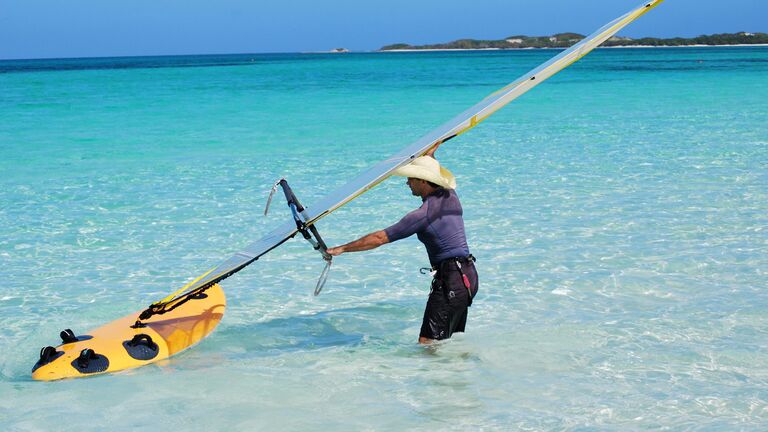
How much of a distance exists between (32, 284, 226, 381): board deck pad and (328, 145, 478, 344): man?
190 centimetres

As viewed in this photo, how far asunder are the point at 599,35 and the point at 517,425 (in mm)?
2768

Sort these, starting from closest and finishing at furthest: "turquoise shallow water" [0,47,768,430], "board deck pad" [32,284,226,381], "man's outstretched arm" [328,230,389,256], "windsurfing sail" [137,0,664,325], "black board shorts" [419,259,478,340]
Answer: "windsurfing sail" [137,0,664,325]
"man's outstretched arm" [328,230,389,256]
"turquoise shallow water" [0,47,768,430]
"black board shorts" [419,259,478,340]
"board deck pad" [32,284,226,381]

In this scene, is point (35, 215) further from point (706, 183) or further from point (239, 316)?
point (706, 183)

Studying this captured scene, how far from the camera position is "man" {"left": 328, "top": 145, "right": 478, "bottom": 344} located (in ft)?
18.4

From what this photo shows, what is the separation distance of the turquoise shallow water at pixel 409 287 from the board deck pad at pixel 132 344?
0.12 meters

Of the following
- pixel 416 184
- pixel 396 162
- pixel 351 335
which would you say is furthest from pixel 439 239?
pixel 351 335

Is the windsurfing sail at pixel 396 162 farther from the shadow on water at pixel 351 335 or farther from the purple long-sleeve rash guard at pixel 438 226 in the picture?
the shadow on water at pixel 351 335

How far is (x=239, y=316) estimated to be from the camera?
313 inches

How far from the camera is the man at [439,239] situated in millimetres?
5605

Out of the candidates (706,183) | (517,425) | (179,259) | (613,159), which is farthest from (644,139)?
(517,425)

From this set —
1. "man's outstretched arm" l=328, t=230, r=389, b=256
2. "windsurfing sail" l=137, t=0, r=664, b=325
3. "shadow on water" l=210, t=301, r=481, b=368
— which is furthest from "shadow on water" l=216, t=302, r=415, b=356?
Answer: "man's outstretched arm" l=328, t=230, r=389, b=256

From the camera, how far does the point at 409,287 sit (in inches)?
342

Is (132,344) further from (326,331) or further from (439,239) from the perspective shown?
(439,239)

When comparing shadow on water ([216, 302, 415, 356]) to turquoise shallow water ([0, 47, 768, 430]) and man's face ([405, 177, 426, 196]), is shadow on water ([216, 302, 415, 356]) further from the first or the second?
man's face ([405, 177, 426, 196])
